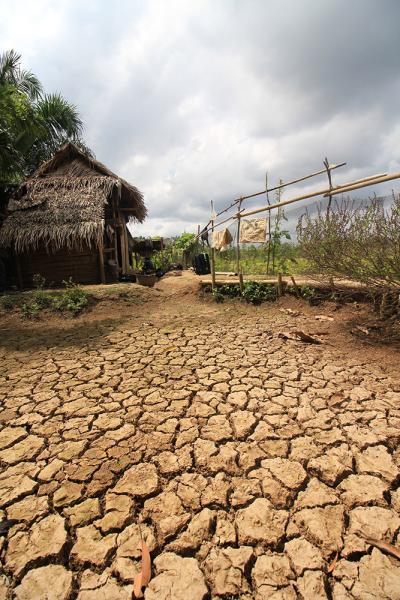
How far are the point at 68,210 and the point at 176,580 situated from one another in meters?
9.53

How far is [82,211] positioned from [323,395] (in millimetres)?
8670

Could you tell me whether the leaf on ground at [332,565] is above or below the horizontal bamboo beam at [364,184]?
below

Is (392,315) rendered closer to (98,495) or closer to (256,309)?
(256,309)

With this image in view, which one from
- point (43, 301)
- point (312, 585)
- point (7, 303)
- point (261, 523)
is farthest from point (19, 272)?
point (312, 585)

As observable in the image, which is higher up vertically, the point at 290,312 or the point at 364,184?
the point at 364,184

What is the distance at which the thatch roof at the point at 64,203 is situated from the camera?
848 cm

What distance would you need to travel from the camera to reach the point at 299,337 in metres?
4.19

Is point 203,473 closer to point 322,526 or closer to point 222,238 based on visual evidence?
point 322,526

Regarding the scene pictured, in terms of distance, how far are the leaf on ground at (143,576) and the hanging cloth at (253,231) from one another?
22.0 feet

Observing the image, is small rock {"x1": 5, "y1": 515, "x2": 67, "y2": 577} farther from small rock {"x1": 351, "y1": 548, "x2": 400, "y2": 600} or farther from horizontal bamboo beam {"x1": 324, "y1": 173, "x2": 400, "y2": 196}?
horizontal bamboo beam {"x1": 324, "y1": 173, "x2": 400, "y2": 196}

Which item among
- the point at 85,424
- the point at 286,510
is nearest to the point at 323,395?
the point at 286,510

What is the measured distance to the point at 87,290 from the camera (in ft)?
23.5

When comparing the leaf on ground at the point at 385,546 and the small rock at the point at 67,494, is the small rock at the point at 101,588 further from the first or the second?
the leaf on ground at the point at 385,546

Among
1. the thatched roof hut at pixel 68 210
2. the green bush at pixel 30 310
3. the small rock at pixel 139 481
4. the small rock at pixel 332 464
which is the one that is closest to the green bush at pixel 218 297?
the green bush at pixel 30 310
